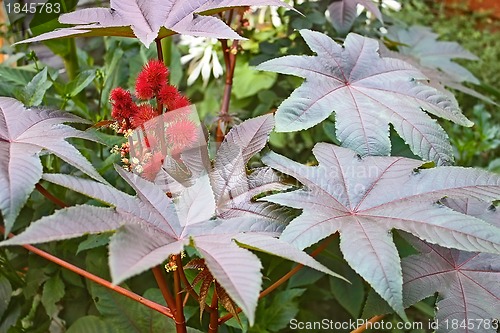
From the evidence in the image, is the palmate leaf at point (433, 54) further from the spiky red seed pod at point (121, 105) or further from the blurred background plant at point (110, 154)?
the spiky red seed pod at point (121, 105)

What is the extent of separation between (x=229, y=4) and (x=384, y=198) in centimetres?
27

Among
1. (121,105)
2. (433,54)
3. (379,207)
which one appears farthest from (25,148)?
(433,54)

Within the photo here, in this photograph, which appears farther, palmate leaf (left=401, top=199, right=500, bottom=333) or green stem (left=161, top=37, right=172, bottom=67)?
green stem (left=161, top=37, right=172, bottom=67)

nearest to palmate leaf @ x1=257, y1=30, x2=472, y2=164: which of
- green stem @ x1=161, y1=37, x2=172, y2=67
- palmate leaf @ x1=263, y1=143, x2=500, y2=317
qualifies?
palmate leaf @ x1=263, y1=143, x2=500, y2=317

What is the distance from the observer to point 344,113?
25.9 inches

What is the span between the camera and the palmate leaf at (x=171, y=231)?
424mm

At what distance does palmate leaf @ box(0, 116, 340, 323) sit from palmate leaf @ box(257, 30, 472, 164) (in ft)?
0.46

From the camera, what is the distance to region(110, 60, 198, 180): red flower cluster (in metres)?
0.58

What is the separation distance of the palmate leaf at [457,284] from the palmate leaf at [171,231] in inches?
6.0

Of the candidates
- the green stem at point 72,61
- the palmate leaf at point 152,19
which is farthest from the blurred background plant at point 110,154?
the palmate leaf at point 152,19

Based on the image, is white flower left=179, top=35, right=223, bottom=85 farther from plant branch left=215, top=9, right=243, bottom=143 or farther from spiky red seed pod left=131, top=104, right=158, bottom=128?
spiky red seed pod left=131, top=104, right=158, bottom=128

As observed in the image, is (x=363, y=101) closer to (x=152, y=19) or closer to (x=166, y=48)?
(x=152, y=19)

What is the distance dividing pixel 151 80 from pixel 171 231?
165 millimetres

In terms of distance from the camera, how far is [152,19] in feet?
2.07
